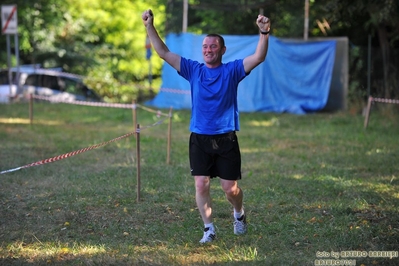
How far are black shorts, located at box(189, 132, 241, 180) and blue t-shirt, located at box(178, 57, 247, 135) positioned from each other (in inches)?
2.8

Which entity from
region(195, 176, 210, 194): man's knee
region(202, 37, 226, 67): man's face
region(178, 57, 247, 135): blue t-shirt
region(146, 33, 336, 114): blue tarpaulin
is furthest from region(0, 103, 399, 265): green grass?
region(146, 33, 336, 114): blue tarpaulin

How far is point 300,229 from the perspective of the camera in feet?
23.4

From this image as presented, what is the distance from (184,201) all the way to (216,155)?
81.9 inches

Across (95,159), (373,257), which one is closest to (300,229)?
(373,257)

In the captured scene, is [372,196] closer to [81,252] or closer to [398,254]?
[398,254]

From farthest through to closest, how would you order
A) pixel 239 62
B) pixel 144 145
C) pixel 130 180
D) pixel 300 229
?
pixel 144 145 → pixel 130 180 → pixel 300 229 → pixel 239 62

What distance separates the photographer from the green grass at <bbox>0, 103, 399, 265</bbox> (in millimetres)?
6336

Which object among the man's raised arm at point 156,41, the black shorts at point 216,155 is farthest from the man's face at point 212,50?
the black shorts at point 216,155

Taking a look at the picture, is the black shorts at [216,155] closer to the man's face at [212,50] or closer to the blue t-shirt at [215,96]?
the blue t-shirt at [215,96]

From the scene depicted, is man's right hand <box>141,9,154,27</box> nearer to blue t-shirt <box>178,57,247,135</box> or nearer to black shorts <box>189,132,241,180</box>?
blue t-shirt <box>178,57,247,135</box>

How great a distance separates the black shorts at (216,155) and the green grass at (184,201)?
684 millimetres

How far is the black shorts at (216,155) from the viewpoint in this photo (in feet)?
21.3

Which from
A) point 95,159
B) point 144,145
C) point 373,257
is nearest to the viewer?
point 373,257

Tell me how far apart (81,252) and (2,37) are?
24.6 m
